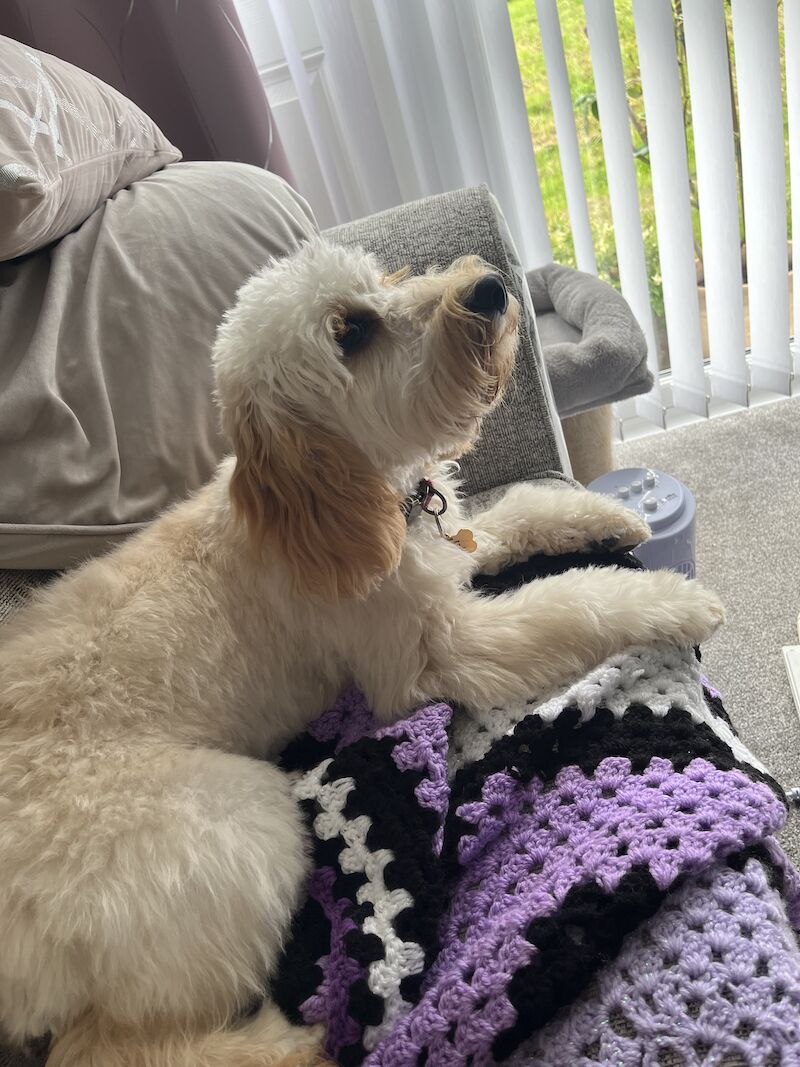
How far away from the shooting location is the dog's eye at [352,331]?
113cm

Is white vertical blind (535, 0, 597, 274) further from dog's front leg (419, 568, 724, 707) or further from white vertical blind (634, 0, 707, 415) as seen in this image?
dog's front leg (419, 568, 724, 707)

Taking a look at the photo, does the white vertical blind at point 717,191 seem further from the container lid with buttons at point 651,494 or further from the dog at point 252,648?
the dog at point 252,648

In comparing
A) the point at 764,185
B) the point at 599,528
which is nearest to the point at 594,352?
the point at 599,528

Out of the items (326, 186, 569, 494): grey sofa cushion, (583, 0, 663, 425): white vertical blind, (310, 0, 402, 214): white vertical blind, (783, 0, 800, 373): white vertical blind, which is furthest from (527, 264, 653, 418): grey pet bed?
(783, 0, 800, 373): white vertical blind

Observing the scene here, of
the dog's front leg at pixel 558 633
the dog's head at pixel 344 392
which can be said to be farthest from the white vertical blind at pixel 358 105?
the dog's front leg at pixel 558 633

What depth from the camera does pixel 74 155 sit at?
4.31ft

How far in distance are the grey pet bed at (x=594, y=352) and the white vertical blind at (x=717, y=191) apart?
23.7 inches

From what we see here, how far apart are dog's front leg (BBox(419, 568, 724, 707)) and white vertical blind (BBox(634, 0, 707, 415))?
4.84 ft

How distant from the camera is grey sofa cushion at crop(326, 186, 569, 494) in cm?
144

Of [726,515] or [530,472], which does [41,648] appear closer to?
[530,472]

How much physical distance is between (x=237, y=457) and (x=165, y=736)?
0.38 meters

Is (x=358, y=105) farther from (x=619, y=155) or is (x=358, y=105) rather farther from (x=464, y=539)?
(x=464, y=539)

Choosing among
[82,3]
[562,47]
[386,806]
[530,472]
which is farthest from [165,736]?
[562,47]

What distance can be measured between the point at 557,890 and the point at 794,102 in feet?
7.25
